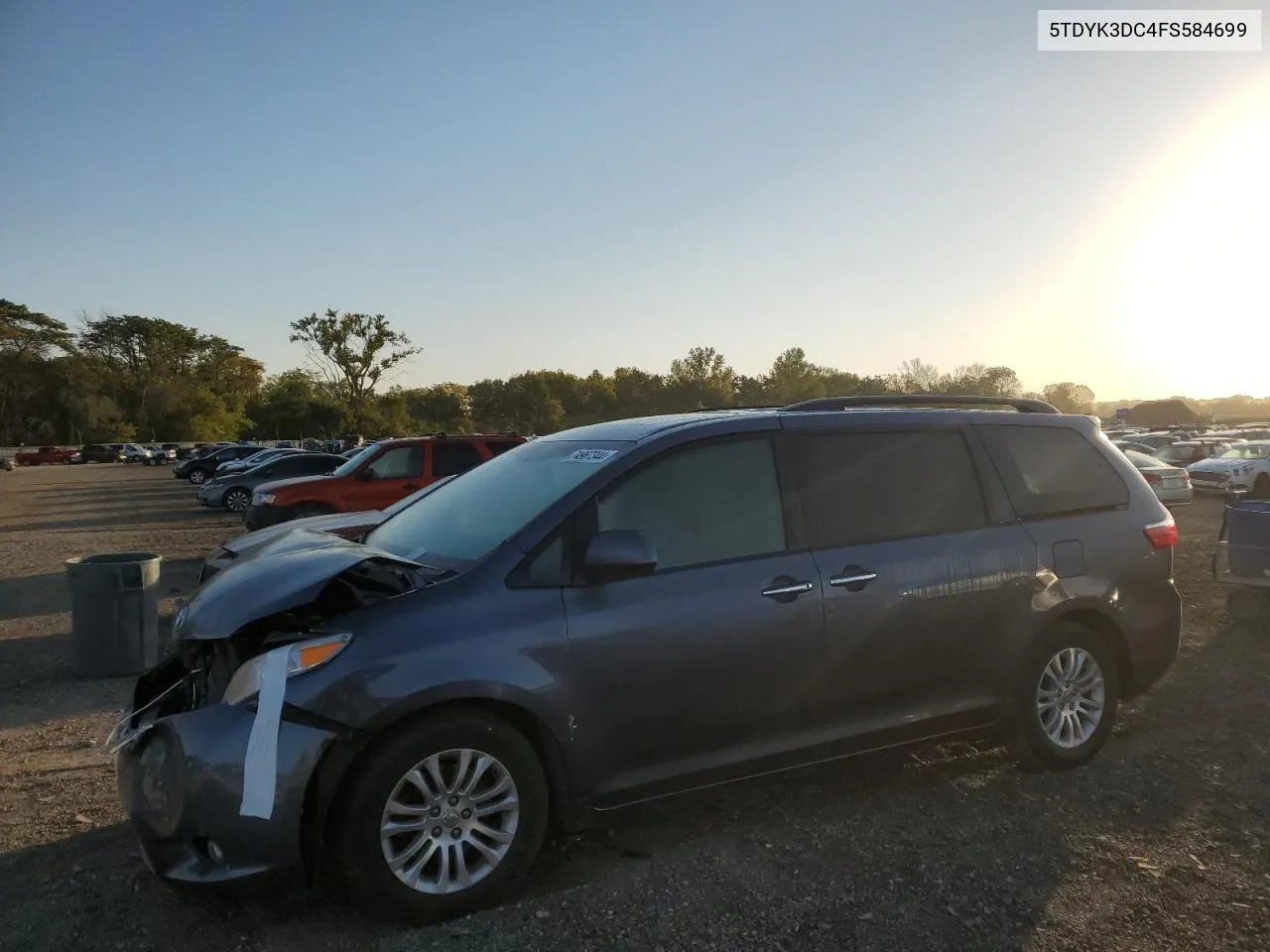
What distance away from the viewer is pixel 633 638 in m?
3.56

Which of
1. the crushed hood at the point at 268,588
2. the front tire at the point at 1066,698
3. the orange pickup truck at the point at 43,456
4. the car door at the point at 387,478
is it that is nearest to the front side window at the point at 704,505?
the crushed hood at the point at 268,588

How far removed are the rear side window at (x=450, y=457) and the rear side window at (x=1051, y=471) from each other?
30.3ft

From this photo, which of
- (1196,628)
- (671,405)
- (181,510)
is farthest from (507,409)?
(1196,628)

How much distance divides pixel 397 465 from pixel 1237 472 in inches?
800

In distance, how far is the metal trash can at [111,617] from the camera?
262 inches

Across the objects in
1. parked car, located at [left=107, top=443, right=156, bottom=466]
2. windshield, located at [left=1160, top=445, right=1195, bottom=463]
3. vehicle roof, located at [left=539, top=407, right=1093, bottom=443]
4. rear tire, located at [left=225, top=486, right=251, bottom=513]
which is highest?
parked car, located at [left=107, top=443, right=156, bottom=466]

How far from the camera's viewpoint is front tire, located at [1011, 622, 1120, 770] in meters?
4.56

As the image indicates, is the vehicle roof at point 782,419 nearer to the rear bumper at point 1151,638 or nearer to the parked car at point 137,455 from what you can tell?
the rear bumper at point 1151,638

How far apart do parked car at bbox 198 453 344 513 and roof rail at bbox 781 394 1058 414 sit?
16693 millimetres

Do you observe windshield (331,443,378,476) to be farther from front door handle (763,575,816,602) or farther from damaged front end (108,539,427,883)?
front door handle (763,575,816,602)

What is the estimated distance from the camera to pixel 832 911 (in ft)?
11.0

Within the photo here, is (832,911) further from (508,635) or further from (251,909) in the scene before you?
(251,909)

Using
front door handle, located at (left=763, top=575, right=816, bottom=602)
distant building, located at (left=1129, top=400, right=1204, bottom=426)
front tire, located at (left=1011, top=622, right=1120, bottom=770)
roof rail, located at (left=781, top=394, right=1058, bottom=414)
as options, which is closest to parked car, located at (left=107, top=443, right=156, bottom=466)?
roof rail, located at (left=781, top=394, right=1058, bottom=414)

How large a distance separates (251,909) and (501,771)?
1.05 meters
